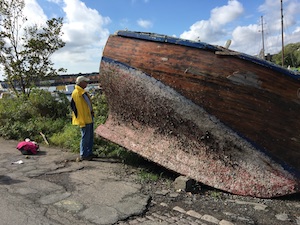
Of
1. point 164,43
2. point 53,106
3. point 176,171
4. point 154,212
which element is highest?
point 164,43

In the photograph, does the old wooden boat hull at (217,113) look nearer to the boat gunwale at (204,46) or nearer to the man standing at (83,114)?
the boat gunwale at (204,46)

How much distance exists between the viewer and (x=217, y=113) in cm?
438

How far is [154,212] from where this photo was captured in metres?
3.75

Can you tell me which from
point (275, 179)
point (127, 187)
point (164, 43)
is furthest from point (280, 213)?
point (164, 43)

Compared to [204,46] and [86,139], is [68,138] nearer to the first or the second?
[86,139]

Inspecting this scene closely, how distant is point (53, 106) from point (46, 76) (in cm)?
231

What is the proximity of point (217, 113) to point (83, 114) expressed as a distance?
264 centimetres

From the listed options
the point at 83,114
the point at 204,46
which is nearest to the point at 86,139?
the point at 83,114

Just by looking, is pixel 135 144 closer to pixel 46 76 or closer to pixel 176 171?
pixel 176 171

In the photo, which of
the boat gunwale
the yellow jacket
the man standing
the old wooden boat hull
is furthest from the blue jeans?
the boat gunwale

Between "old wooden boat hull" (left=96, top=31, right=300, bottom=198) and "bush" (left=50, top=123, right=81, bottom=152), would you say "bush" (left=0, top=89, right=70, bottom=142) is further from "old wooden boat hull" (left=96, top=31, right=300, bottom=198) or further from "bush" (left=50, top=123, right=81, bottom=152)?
"old wooden boat hull" (left=96, top=31, right=300, bottom=198)

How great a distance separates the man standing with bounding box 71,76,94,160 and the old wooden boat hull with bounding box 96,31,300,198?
1.16 m

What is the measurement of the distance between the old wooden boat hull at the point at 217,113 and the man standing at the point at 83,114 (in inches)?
45.8

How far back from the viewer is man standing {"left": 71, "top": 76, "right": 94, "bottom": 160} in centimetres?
587
